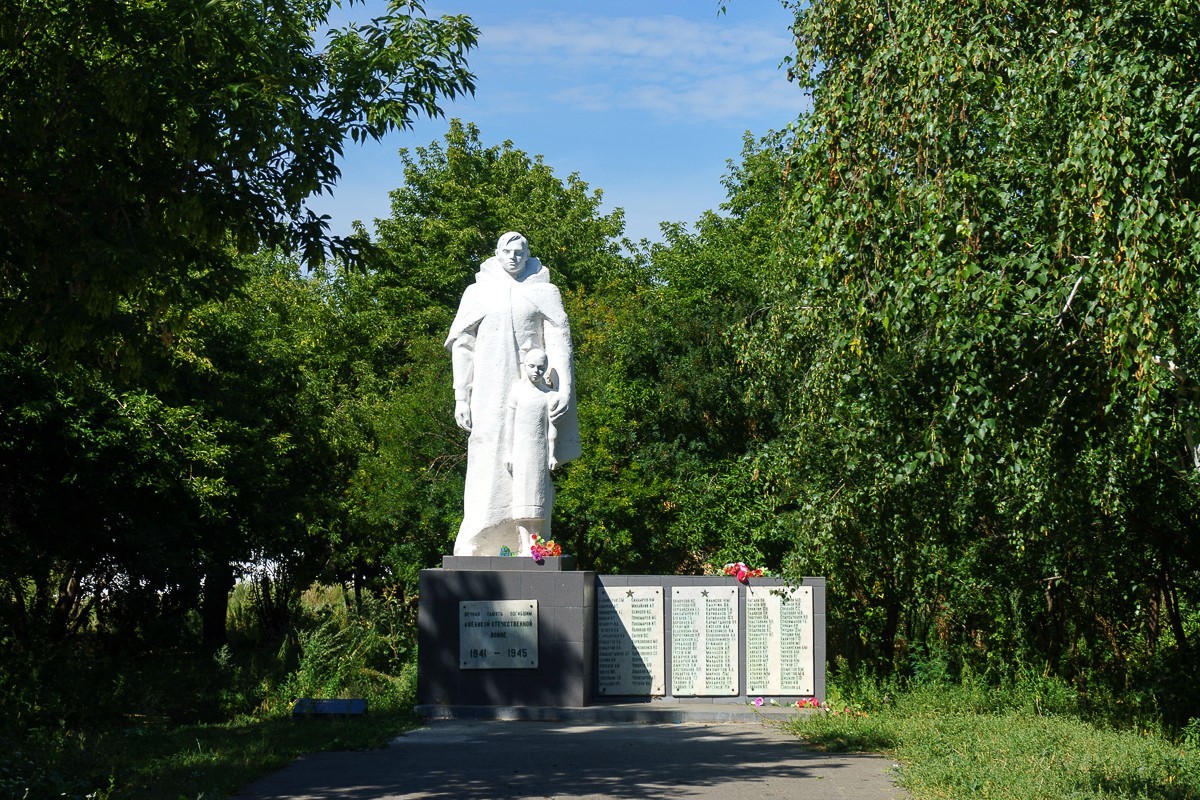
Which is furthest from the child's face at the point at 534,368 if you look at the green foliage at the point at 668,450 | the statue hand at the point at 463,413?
the green foliage at the point at 668,450

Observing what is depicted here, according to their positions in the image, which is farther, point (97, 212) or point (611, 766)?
point (97, 212)

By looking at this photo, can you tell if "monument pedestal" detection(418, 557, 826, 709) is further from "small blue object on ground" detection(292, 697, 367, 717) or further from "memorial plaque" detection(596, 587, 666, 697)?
"small blue object on ground" detection(292, 697, 367, 717)

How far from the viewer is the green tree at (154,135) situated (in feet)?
29.9

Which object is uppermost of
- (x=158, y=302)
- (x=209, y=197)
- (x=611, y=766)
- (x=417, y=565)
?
(x=209, y=197)

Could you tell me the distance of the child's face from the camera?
12.1 m

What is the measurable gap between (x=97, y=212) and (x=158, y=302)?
862 mm

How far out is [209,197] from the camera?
9.37 meters

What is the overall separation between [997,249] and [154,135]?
20.1 ft

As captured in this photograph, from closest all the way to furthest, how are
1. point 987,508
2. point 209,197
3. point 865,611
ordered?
1. point 209,197
2. point 987,508
3. point 865,611

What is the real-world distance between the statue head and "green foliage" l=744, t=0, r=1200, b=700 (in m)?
2.78

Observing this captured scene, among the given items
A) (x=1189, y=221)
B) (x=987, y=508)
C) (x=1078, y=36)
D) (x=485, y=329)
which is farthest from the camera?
A: (x=485, y=329)

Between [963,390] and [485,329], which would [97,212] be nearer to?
[485,329]

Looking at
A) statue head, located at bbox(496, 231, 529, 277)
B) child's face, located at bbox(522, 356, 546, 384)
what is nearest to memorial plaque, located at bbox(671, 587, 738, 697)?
child's face, located at bbox(522, 356, 546, 384)

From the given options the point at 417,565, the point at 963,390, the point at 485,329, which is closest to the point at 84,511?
the point at 417,565
